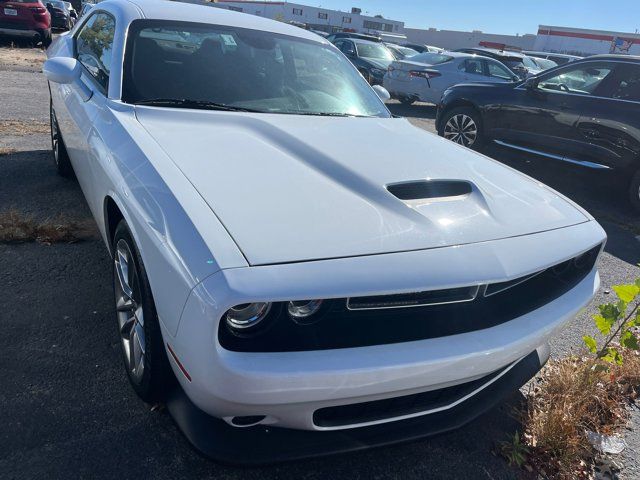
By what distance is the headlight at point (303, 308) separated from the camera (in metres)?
1.63

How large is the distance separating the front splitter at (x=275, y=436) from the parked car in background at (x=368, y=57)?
483 inches

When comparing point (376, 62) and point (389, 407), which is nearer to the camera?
point (389, 407)

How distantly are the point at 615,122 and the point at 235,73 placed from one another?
187 inches

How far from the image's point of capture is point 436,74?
11539 mm

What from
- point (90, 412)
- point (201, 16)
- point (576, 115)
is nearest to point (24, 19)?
point (201, 16)

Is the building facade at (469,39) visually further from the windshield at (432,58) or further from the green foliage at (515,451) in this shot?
the green foliage at (515,451)

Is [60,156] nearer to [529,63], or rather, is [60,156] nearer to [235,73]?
[235,73]

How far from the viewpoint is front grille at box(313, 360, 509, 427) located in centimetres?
174

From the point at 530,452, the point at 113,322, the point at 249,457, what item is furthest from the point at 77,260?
the point at 530,452

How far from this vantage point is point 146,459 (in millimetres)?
1977

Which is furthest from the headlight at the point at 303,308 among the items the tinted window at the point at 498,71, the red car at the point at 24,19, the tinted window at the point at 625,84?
the red car at the point at 24,19

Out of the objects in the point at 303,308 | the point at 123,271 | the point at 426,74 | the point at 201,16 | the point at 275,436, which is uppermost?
the point at 201,16

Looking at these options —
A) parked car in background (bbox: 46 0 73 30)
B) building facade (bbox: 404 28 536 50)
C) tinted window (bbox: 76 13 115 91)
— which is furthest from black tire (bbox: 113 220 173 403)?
building facade (bbox: 404 28 536 50)

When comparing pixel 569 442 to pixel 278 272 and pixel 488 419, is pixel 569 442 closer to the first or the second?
pixel 488 419
